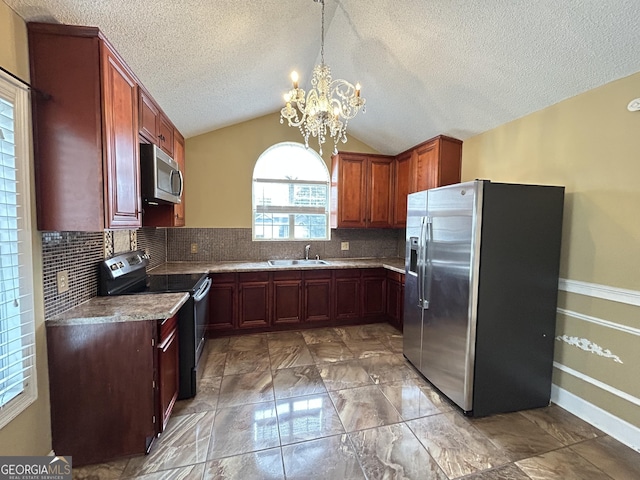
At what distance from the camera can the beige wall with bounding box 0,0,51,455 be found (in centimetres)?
134

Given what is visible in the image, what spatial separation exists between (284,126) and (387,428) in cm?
375

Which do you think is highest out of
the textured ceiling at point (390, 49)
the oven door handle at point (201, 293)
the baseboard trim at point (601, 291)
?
the textured ceiling at point (390, 49)

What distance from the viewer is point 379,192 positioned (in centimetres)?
423

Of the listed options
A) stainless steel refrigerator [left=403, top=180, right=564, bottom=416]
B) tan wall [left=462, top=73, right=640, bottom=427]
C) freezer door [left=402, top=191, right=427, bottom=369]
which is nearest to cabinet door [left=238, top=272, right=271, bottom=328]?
freezer door [left=402, top=191, right=427, bottom=369]

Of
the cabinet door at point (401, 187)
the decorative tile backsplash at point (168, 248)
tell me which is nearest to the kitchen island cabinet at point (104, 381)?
the decorative tile backsplash at point (168, 248)

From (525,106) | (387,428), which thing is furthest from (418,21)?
(387,428)

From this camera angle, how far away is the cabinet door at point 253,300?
353cm

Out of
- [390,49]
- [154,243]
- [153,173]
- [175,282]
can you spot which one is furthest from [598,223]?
[154,243]

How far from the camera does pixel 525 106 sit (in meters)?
2.49

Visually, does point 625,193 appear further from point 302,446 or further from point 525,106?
point 302,446

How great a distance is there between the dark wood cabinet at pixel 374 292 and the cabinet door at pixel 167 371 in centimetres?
249

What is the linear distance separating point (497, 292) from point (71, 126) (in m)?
2.89

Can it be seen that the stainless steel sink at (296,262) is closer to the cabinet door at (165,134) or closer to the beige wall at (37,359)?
the cabinet door at (165,134)

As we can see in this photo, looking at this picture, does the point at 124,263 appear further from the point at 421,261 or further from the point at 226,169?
the point at 421,261
